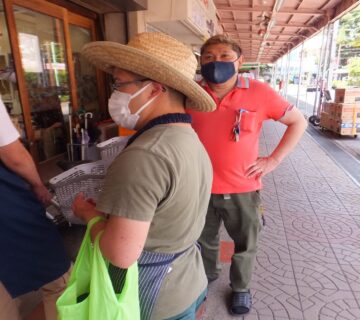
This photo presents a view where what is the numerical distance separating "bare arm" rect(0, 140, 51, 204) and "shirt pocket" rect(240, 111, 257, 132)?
1.20 metres

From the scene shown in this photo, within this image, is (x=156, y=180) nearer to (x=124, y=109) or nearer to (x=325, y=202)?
(x=124, y=109)

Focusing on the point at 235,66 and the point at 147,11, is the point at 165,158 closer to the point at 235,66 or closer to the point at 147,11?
the point at 235,66

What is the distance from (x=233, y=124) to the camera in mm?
1931

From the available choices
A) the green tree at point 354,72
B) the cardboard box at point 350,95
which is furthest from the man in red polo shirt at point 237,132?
the green tree at point 354,72

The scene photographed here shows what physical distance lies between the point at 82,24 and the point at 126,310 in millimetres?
3648

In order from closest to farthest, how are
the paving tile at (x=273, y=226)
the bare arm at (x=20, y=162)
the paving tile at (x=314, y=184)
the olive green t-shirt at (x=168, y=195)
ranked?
the olive green t-shirt at (x=168, y=195), the bare arm at (x=20, y=162), the paving tile at (x=273, y=226), the paving tile at (x=314, y=184)

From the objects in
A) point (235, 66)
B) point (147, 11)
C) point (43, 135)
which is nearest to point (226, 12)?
point (147, 11)

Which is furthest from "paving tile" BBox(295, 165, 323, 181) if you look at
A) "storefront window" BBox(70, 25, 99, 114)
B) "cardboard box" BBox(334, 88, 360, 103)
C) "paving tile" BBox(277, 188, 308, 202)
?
"storefront window" BBox(70, 25, 99, 114)

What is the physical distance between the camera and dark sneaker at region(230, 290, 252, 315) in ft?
7.41

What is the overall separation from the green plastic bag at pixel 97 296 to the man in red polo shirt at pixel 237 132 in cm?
114

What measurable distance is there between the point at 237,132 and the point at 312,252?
1.78 m

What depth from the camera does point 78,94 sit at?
3.85m

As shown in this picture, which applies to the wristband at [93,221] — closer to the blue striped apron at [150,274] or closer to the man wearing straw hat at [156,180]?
the man wearing straw hat at [156,180]

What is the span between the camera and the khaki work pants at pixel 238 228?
2086 mm
